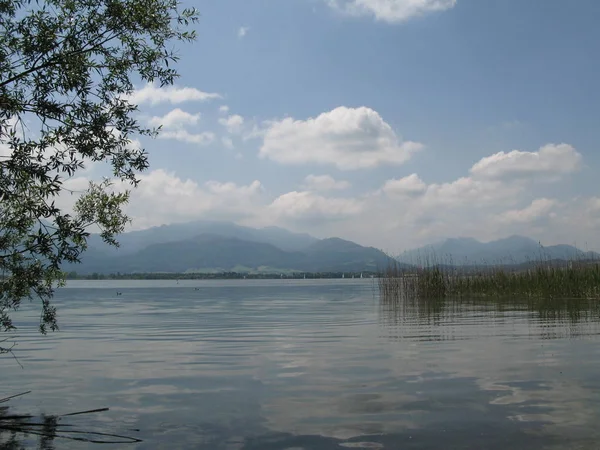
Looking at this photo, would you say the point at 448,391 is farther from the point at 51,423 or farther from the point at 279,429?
the point at 51,423

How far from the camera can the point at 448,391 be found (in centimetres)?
1118

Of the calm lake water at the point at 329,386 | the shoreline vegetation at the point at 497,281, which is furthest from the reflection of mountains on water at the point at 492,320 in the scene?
the shoreline vegetation at the point at 497,281

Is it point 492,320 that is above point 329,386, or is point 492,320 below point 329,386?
below

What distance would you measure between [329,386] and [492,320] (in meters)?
15.5

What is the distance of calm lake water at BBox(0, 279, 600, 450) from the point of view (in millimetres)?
8523

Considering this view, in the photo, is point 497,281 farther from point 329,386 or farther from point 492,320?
point 329,386

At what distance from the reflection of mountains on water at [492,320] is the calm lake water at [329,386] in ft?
0.60

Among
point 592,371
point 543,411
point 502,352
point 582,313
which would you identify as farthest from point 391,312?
point 543,411

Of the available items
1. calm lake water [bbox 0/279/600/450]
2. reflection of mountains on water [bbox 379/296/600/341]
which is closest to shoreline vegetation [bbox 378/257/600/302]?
reflection of mountains on water [bbox 379/296/600/341]

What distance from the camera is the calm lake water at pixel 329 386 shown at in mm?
8523

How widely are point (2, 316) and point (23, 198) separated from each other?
7.40 feet

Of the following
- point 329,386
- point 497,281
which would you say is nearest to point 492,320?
point 329,386

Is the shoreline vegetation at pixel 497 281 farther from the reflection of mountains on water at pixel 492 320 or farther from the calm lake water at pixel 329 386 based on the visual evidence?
the calm lake water at pixel 329 386

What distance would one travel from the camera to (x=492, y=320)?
25391mm
